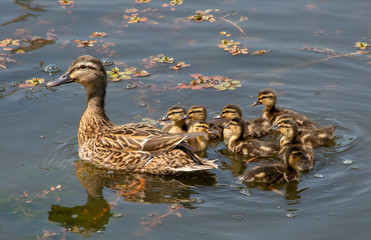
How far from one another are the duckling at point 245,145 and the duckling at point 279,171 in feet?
2.04

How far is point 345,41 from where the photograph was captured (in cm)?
923

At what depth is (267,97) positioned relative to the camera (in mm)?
7391

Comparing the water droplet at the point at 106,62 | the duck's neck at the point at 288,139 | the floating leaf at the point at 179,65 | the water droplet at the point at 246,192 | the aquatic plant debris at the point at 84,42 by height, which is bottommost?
the water droplet at the point at 246,192

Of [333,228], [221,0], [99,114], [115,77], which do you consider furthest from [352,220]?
[221,0]

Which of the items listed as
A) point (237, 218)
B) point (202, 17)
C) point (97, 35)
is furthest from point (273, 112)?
point (97, 35)

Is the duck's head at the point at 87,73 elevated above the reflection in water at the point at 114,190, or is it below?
above

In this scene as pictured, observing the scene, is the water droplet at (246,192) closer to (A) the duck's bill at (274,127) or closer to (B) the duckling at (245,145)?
(B) the duckling at (245,145)

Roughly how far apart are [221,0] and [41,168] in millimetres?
5317

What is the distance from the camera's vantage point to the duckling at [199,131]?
687 cm

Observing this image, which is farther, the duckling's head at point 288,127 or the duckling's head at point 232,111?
the duckling's head at point 232,111

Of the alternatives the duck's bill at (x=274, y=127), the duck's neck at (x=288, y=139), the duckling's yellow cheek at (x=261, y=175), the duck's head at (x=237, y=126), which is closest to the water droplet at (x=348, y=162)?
the duck's neck at (x=288, y=139)

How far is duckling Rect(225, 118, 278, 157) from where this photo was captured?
6.80 m

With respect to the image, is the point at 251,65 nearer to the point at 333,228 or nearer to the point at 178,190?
the point at 178,190

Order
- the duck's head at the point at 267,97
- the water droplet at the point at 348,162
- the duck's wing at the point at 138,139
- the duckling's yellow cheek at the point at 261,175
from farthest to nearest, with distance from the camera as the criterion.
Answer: the duck's head at the point at 267,97
the water droplet at the point at 348,162
the duck's wing at the point at 138,139
the duckling's yellow cheek at the point at 261,175
